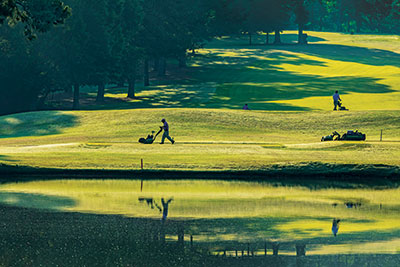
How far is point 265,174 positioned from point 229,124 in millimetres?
22951

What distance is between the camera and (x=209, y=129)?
196ft

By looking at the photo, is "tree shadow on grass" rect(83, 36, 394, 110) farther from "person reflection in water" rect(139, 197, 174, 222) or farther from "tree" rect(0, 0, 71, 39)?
"person reflection in water" rect(139, 197, 174, 222)

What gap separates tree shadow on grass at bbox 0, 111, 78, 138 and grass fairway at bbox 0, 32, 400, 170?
9cm

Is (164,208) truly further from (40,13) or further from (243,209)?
(40,13)

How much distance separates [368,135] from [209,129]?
40.4ft

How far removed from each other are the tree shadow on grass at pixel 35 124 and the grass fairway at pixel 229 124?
0.09m

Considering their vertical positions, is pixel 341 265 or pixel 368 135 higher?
pixel 341 265

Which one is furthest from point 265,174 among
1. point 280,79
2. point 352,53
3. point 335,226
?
point 352,53

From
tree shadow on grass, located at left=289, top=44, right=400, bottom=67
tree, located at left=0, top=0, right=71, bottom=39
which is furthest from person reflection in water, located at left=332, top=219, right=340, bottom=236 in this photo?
tree shadow on grass, located at left=289, top=44, right=400, bottom=67

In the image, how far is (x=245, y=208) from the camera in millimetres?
29469

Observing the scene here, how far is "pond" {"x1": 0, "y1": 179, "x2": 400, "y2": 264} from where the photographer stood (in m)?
22.8

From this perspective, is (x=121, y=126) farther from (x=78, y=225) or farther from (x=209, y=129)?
(x=78, y=225)

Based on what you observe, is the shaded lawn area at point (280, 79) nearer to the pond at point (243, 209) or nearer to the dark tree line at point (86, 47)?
the dark tree line at point (86, 47)

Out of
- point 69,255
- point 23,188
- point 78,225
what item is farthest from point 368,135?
point 69,255
